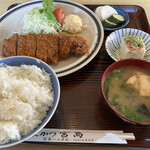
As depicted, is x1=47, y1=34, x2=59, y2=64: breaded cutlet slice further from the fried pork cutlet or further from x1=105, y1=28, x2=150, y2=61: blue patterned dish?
x1=105, y1=28, x2=150, y2=61: blue patterned dish

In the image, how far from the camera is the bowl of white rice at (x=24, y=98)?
1108mm

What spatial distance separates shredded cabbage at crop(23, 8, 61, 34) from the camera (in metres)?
2.24

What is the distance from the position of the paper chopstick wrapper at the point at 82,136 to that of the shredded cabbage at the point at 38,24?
1485mm

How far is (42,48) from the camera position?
1.86 meters

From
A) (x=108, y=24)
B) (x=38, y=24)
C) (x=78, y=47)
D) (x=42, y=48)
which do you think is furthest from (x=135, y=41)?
(x=38, y=24)

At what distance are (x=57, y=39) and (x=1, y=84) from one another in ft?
3.15

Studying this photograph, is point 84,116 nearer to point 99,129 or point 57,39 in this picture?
point 99,129

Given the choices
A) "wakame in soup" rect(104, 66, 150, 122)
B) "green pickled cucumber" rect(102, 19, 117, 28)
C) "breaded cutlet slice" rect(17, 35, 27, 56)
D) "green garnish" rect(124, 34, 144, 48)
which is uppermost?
"green pickled cucumber" rect(102, 19, 117, 28)

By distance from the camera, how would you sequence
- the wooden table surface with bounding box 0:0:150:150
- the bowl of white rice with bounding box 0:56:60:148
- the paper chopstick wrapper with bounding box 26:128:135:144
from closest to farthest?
the bowl of white rice with bounding box 0:56:60:148
the paper chopstick wrapper with bounding box 26:128:135:144
the wooden table surface with bounding box 0:0:150:150

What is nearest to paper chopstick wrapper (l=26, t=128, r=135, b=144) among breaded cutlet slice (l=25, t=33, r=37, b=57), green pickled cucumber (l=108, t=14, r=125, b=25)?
breaded cutlet slice (l=25, t=33, r=37, b=57)

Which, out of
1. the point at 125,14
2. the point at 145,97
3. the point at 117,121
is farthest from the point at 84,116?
the point at 125,14

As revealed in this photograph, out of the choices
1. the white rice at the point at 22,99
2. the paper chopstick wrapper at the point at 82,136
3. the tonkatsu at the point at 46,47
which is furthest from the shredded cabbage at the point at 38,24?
the paper chopstick wrapper at the point at 82,136

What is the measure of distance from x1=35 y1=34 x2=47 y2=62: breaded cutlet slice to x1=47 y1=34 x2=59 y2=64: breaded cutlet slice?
0.13 ft

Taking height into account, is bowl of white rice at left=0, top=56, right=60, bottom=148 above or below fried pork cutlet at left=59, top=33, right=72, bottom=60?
below
